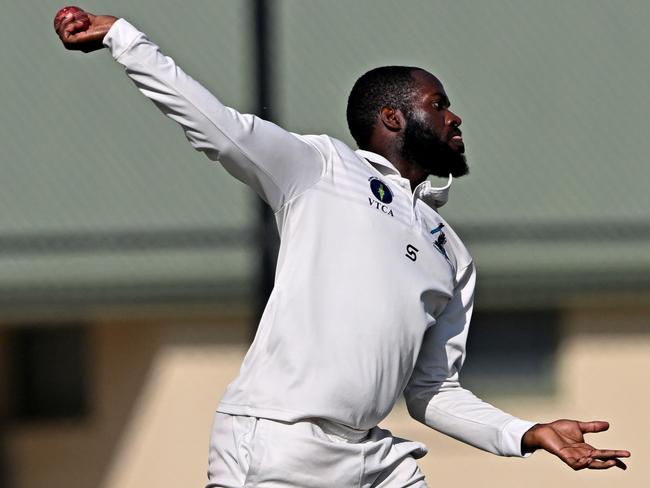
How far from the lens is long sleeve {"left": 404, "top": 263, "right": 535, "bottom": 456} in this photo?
3850mm

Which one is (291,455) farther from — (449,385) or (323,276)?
(449,385)

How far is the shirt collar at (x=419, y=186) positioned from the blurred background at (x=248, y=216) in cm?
383

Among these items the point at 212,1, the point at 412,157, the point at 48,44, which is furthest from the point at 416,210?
the point at 48,44

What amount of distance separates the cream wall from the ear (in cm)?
442

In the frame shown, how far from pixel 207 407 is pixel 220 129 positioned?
5080 millimetres

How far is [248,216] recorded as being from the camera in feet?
25.6

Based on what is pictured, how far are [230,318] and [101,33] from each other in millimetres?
5091

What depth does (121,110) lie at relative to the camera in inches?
319

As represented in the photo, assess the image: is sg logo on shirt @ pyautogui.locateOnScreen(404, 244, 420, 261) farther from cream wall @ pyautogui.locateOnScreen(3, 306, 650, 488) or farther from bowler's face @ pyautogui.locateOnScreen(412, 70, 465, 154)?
cream wall @ pyautogui.locateOnScreen(3, 306, 650, 488)

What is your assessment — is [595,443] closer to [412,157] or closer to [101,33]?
[412,157]


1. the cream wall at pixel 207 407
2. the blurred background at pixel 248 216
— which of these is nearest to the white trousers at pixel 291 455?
the blurred background at pixel 248 216

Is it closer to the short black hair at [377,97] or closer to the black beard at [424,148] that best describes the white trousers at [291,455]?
the black beard at [424,148]

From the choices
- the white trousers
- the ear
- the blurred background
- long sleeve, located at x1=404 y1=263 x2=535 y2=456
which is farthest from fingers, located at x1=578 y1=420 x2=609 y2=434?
the blurred background

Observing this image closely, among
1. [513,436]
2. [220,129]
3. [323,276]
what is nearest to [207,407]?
[513,436]
